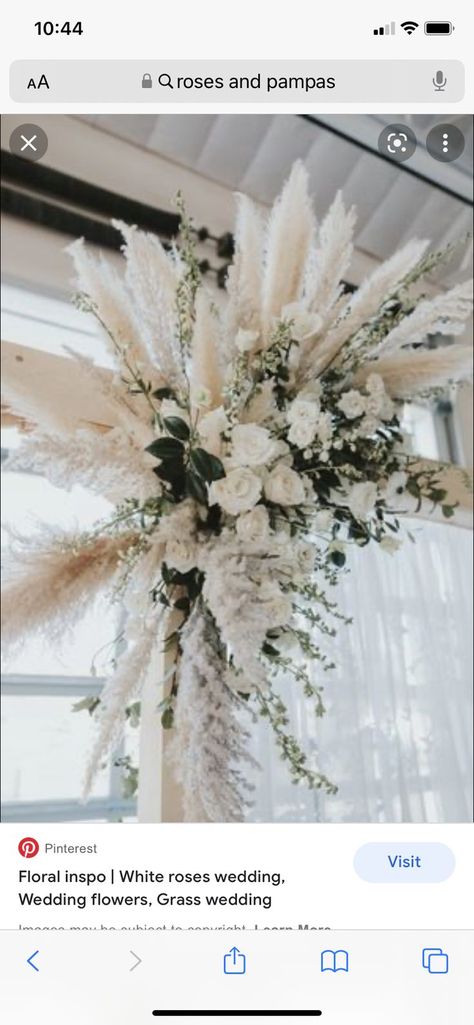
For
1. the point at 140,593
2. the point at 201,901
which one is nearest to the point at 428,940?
the point at 201,901

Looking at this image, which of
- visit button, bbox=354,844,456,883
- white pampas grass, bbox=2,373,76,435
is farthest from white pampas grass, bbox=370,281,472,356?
visit button, bbox=354,844,456,883

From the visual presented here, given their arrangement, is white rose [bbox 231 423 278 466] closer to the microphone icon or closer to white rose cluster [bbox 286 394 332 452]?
white rose cluster [bbox 286 394 332 452]

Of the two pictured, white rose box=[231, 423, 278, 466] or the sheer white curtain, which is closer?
white rose box=[231, 423, 278, 466]

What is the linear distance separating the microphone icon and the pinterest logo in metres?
0.65

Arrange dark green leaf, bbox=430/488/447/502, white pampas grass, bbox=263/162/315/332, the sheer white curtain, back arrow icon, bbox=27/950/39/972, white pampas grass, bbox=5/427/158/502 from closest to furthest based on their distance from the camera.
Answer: back arrow icon, bbox=27/950/39/972, white pampas grass, bbox=5/427/158/502, white pampas grass, bbox=263/162/315/332, dark green leaf, bbox=430/488/447/502, the sheer white curtain

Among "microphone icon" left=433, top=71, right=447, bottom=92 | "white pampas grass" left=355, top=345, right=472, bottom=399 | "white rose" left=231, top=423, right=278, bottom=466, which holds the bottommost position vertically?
"white rose" left=231, top=423, right=278, bottom=466

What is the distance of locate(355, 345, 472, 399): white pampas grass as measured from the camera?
0.66m

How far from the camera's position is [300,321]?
0.62 meters

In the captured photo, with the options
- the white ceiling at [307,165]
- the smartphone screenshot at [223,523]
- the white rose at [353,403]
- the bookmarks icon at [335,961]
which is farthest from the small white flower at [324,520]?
the white ceiling at [307,165]

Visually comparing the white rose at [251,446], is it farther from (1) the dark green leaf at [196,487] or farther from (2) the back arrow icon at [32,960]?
(2) the back arrow icon at [32,960]

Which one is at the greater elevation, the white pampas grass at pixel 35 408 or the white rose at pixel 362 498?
the white pampas grass at pixel 35 408

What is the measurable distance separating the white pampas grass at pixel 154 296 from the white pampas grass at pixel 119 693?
252 millimetres

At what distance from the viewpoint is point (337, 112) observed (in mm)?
550
